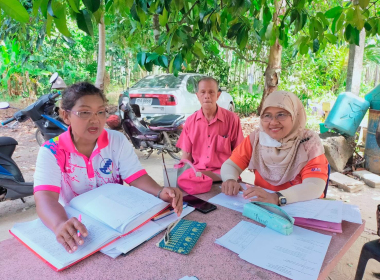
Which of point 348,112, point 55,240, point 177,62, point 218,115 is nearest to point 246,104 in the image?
point 348,112

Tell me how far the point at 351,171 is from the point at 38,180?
454 centimetres

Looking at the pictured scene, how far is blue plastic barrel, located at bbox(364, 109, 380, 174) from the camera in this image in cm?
415

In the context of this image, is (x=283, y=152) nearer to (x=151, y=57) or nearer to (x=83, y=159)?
(x=151, y=57)

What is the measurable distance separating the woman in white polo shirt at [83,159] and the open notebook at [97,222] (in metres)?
0.10

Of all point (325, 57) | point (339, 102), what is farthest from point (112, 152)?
point (325, 57)

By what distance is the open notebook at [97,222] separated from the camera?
3.13ft

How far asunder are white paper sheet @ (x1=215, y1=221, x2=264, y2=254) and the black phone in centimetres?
19

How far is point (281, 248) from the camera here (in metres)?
1.02

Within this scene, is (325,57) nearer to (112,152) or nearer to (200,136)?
(200,136)

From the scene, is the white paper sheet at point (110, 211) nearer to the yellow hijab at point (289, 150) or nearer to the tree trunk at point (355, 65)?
the yellow hijab at point (289, 150)

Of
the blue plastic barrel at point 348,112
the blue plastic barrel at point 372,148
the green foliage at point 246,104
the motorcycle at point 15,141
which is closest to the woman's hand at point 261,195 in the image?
the motorcycle at point 15,141

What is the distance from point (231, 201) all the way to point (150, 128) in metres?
3.28

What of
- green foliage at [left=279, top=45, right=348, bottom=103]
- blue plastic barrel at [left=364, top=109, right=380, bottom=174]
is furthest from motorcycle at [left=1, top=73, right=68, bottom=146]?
green foliage at [left=279, top=45, right=348, bottom=103]

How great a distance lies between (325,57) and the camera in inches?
334
